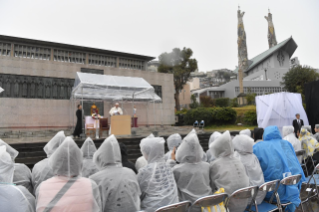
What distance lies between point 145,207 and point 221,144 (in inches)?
47.5

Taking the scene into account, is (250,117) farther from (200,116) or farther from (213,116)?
(200,116)

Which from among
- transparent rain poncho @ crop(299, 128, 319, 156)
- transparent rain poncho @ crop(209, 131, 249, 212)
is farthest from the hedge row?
transparent rain poncho @ crop(209, 131, 249, 212)

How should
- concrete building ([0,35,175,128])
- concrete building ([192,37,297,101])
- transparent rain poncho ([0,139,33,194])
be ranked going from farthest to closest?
concrete building ([192,37,297,101]), concrete building ([0,35,175,128]), transparent rain poncho ([0,139,33,194])

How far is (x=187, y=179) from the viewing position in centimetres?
270

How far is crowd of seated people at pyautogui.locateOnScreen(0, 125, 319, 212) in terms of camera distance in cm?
192

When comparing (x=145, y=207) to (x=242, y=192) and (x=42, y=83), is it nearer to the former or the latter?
(x=242, y=192)

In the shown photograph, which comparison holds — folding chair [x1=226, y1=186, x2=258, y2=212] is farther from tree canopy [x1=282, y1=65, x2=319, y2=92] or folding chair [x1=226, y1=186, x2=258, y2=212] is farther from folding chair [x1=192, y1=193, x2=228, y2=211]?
tree canopy [x1=282, y1=65, x2=319, y2=92]

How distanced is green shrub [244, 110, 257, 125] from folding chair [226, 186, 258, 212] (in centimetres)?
1669

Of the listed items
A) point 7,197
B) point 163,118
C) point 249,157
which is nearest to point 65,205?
point 7,197

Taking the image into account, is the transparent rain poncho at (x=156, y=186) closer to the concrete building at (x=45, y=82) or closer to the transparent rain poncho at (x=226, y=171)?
the transparent rain poncho at (x=226, y=171)

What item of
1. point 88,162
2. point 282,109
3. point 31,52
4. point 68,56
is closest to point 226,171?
point 88,162

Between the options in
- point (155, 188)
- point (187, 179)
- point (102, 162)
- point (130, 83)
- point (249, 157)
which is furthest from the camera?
point (130, 83)

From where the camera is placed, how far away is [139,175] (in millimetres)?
2574

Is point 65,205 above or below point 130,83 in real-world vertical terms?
below
